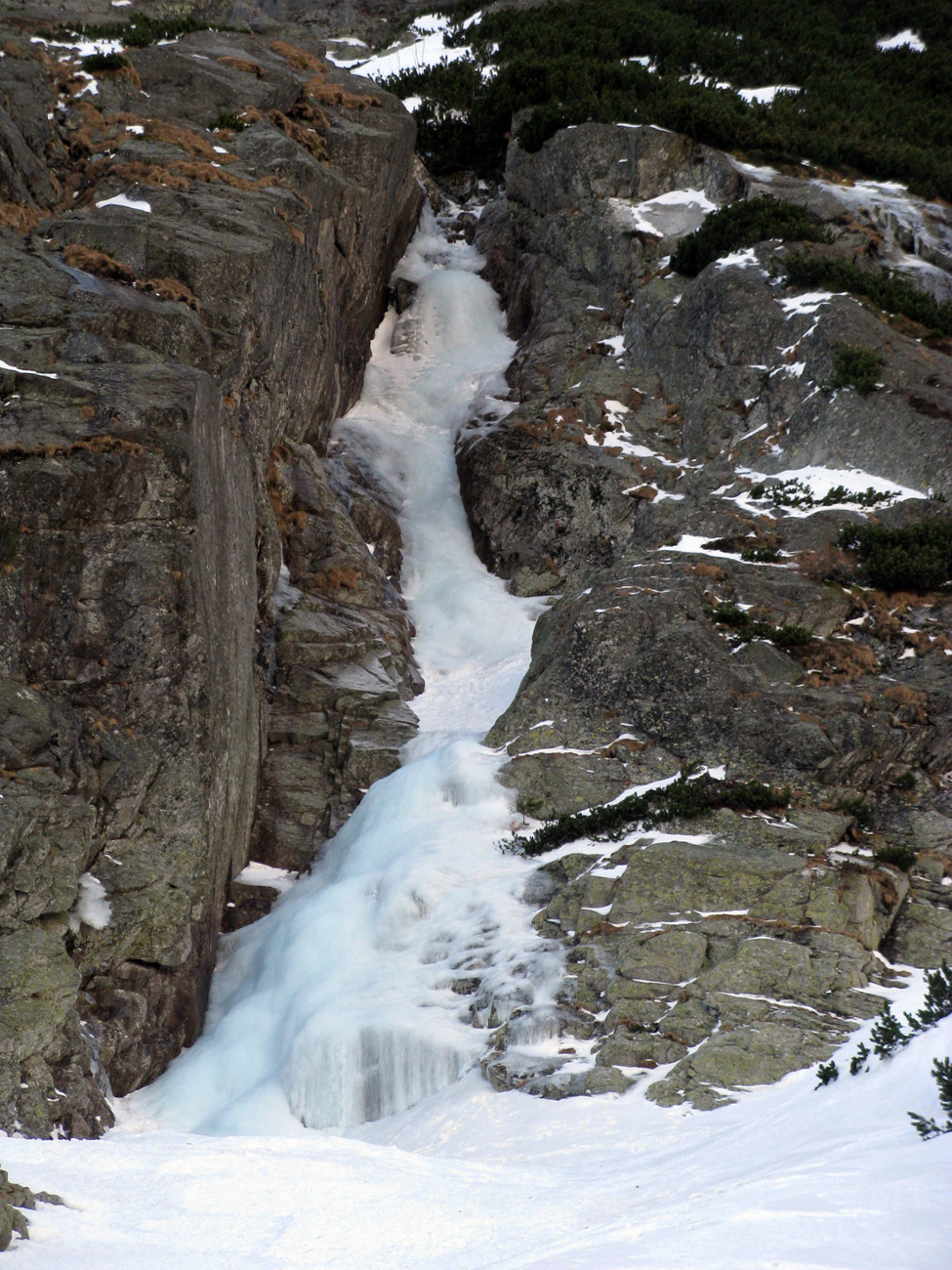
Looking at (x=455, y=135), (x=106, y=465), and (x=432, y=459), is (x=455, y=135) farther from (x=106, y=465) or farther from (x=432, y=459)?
(x=106, y=465)

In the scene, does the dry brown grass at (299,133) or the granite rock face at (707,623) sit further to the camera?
the dry brown grass at (299,133)

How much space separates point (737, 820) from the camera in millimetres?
15039

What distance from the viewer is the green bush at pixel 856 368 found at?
70.5 feet

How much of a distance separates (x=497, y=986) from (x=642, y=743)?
16.1 ft

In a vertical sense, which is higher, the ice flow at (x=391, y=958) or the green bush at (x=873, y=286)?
the green bush at (x=873, y=286)

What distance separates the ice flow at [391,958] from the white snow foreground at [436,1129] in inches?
1.4

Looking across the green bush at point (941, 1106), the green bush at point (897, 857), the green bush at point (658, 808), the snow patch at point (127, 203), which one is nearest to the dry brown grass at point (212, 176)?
the snow patch at point (127, 203)

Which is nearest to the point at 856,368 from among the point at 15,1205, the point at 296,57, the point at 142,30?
the point at 296,57

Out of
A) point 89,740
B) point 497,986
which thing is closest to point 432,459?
point 89,740

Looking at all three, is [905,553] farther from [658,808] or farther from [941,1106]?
[941,1106]

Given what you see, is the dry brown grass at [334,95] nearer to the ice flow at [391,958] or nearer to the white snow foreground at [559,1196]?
the ice flow at [391,958]

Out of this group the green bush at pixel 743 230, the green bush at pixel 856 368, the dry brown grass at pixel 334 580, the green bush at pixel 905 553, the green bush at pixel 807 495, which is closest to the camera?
the green bush at pixel 905 553

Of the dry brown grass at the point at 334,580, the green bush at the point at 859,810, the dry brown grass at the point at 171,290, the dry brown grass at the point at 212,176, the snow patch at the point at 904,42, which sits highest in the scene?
the snow patch at the point at 904,42

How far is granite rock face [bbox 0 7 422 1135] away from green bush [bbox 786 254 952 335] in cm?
1129
